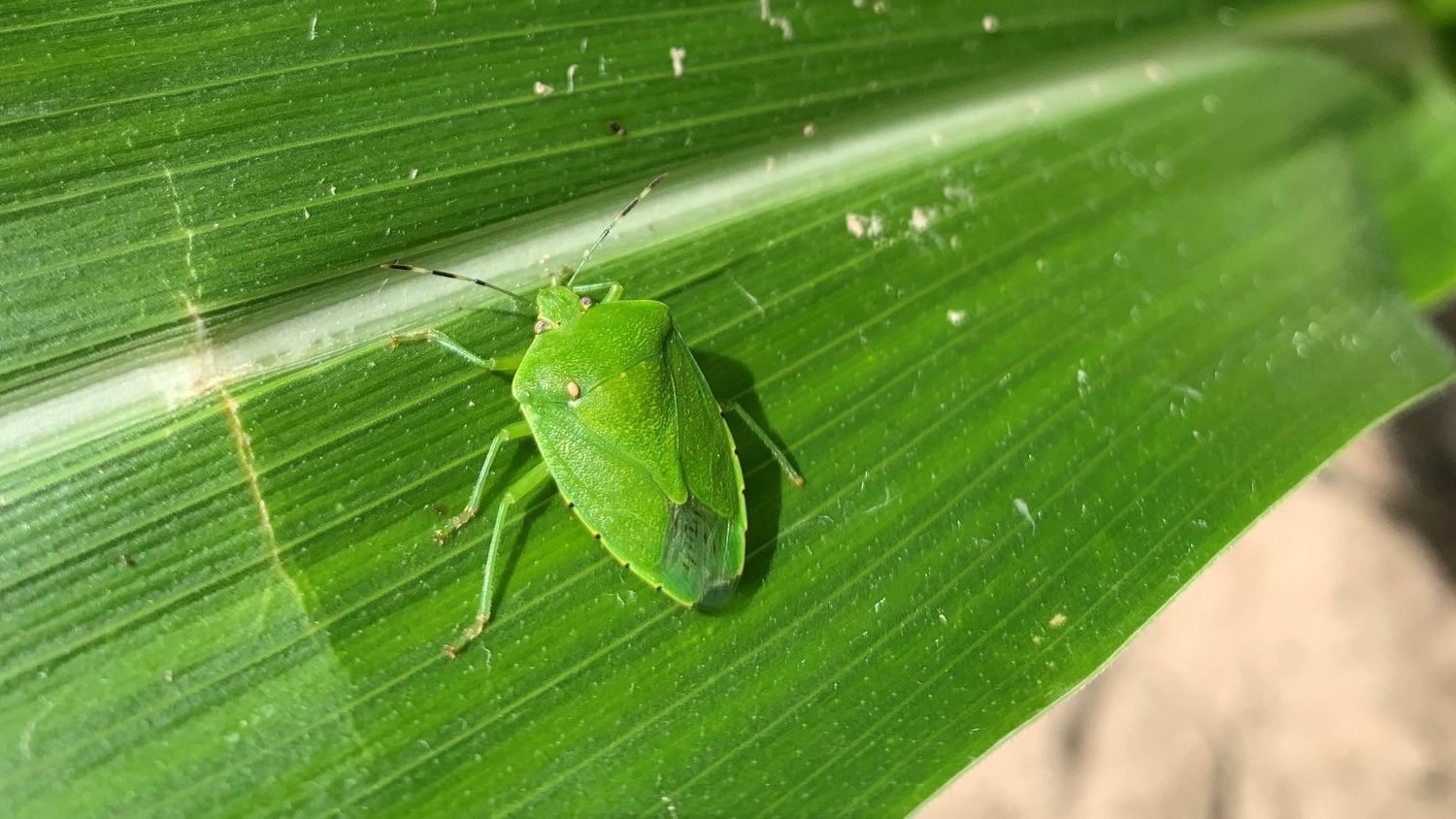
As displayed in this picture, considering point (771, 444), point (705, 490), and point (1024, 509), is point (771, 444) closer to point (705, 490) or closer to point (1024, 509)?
point (705, 490)

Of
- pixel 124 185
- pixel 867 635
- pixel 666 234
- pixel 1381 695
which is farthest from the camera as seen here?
pixel 1381 695

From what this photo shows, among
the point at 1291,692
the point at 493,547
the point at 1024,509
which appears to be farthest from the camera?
the point at 1291,692

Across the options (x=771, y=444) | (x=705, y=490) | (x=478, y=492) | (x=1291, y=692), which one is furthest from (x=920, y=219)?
(x=1291, y=692)

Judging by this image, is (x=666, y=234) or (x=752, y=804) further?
(x=666, y=234)

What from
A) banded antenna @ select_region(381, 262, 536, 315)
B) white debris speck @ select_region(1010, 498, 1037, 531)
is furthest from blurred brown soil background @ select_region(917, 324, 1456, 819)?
banded antenna @ select_region(381, 262, 536, 315)

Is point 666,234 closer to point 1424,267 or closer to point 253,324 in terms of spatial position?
point 253,324

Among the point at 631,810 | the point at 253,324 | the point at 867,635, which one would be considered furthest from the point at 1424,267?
the point at 253,324
